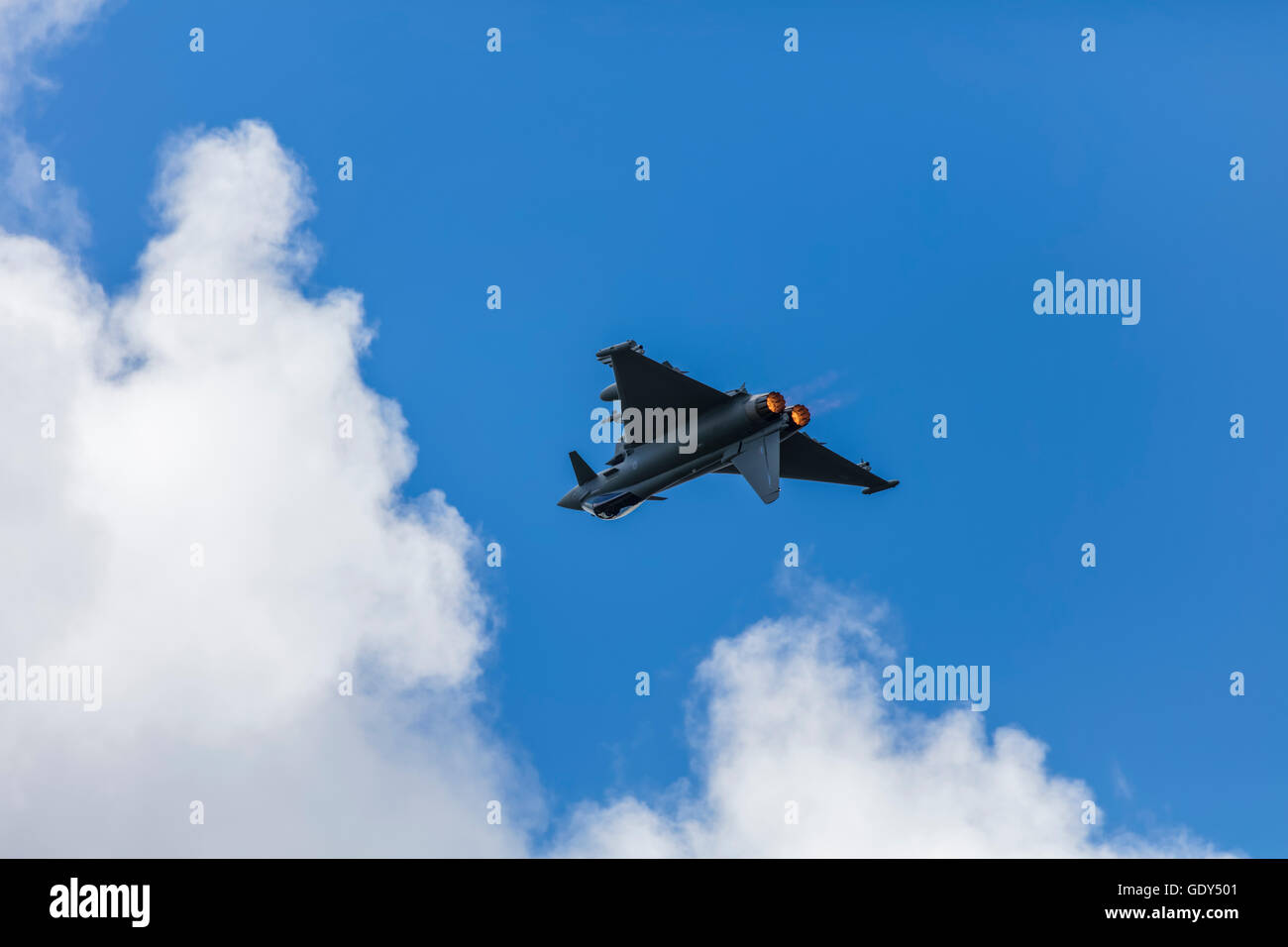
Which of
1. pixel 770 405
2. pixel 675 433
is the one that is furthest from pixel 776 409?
pixel 675 433

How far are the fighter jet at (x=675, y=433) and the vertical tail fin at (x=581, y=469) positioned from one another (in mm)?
502

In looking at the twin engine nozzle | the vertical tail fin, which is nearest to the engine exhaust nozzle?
the twin engine nozzle

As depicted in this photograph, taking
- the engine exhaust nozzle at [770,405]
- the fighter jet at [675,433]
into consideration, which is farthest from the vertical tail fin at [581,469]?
the engine exhaust nozzle at [770,405]

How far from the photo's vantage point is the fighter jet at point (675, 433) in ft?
156

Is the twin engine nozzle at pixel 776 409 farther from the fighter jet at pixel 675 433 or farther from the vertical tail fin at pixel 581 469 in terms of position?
the vertical tail fin at pixel 581 469

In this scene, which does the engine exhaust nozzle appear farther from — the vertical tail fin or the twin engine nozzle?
the vertical tail fin

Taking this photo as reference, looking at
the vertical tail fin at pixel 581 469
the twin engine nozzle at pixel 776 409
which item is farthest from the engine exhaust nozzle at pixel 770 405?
the vertical tail fin at pixel 581 469

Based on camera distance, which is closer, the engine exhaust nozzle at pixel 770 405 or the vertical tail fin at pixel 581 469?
the engine exhaust nozzle at pixel 770 405

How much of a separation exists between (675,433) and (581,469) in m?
5.55

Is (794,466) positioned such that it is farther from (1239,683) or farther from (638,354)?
(1239,683)

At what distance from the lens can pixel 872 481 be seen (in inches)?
2219

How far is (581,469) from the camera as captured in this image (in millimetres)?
52125

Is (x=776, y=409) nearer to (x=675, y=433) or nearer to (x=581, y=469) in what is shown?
(x=675, y=433)
